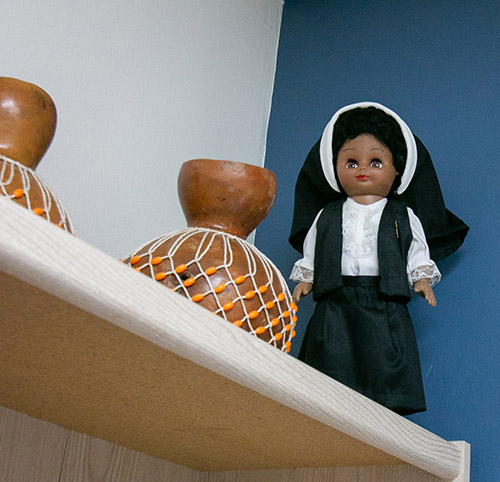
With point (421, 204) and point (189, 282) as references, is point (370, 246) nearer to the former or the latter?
point (421, 204)

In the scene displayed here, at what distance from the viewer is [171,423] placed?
30.4 inches

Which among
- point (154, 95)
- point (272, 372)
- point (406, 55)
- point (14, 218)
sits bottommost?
point (272, 372)

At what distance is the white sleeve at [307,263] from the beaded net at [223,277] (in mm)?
289

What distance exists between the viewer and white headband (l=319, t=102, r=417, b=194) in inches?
39.8

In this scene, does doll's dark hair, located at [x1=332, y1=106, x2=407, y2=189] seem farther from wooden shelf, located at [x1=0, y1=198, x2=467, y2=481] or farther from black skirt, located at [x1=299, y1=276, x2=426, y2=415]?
wooden shelf, located at [x1=0, y1=198, x2=467, y2=481]

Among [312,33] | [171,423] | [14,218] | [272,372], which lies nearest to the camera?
[14,218]

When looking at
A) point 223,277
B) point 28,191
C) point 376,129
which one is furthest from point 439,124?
point 28,191

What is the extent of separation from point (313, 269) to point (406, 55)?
1.53 ft

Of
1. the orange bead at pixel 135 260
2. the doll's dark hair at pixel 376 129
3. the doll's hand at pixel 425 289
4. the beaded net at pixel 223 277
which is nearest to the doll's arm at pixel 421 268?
the doll's hand at pixel 425 289

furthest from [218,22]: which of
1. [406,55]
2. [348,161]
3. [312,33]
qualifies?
[348,161]

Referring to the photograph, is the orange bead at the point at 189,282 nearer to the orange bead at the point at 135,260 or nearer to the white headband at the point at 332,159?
the orange bead at the point at 135,260

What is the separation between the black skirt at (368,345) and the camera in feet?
2.94

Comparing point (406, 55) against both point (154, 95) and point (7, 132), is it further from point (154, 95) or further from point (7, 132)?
point (7, 132)

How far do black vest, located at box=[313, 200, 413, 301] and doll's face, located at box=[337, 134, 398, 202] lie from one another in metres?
0.02
